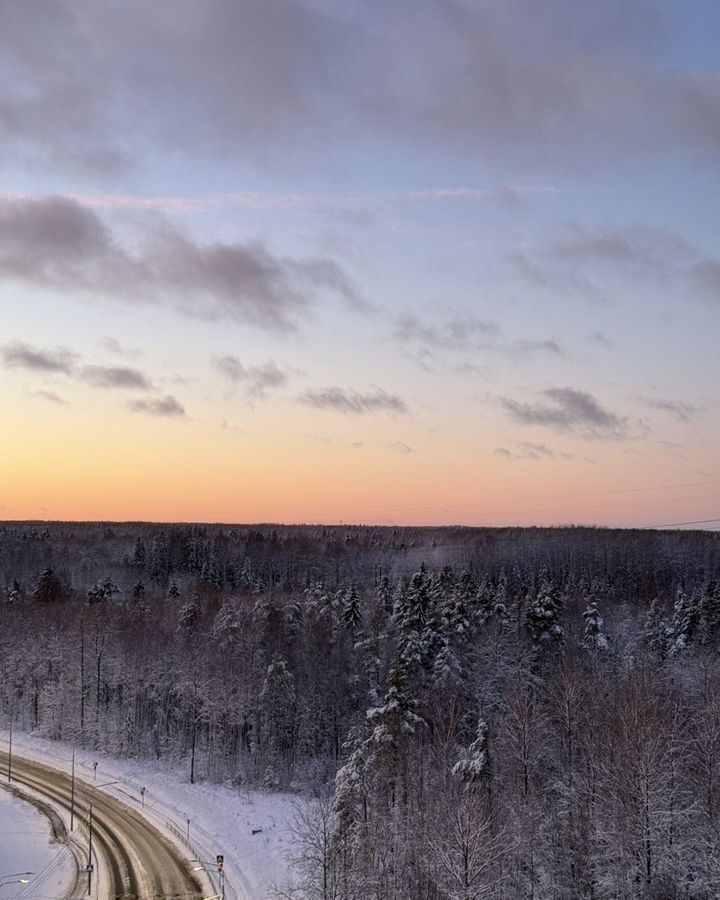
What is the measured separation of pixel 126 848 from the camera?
53.9 meters

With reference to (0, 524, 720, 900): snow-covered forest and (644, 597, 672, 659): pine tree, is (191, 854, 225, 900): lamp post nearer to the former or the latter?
(0, 524, 720, 900): snow-covered forest

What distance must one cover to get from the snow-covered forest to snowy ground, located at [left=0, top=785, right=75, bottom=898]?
52.8 ft

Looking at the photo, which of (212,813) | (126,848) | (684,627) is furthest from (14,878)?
(684,627)

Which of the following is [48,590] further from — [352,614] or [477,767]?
[477,767]

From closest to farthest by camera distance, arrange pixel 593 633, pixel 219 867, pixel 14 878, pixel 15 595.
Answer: pixel 219 867, pixel 14 878, pixel 593 633, pixel 15 595

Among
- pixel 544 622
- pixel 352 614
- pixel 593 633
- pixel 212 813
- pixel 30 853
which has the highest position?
pixel 544 622

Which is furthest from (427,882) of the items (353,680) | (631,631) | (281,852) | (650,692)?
(631,631)

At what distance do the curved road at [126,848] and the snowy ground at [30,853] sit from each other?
2.38m

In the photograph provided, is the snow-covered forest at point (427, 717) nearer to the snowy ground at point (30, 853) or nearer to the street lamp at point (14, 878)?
the snowy ground at point (30, 853)

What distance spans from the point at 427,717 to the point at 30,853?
1329 inches

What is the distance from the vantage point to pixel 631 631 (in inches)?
4242

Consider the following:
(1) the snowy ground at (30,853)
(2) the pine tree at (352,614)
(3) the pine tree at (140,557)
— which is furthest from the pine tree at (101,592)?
(1) the snowy ground at (30,853)

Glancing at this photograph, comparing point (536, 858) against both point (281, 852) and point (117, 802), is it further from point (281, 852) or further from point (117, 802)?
point (117, 802)

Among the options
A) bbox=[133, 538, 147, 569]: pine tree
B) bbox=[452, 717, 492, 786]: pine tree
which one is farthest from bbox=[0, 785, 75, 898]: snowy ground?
bbox=[133, 538, 147, 569]: pine tree
